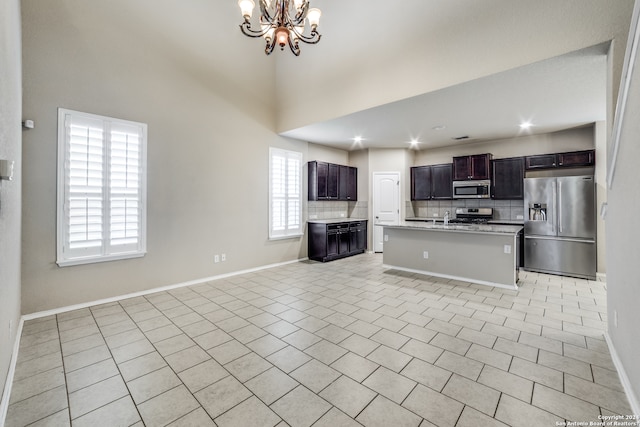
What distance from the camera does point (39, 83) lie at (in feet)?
10.5

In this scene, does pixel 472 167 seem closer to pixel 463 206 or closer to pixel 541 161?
pixel 463 206

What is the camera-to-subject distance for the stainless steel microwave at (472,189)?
20.4 feet

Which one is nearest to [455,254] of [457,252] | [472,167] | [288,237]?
[457,252]

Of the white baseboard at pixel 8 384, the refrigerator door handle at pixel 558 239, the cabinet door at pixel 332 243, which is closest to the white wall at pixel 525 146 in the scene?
the refrigerator door handle at pixel 558 239

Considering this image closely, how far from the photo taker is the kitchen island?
4.22m

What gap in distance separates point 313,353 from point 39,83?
4.22 m

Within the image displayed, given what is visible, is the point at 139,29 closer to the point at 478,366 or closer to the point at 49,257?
the point at 49,257

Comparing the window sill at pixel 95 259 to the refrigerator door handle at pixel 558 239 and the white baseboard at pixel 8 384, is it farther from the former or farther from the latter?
the refrigerator door handle at pixel 558 239

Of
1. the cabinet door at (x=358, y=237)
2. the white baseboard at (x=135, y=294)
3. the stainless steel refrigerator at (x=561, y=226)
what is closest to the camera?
the white baseboard at (x=135, y=294)

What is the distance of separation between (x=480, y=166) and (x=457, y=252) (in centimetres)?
269

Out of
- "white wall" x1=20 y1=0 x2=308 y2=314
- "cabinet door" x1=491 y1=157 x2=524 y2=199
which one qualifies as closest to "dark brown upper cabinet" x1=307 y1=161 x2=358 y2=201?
"white wall" x1=20 y1=0 x2=308 y2=314

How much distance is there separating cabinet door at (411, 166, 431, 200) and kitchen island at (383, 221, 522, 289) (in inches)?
88.9

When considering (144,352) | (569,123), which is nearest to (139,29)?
(144,352)

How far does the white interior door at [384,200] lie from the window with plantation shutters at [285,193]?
7.32 feet
